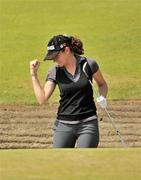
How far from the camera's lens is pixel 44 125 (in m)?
12.7

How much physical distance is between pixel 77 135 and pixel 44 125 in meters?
6.70

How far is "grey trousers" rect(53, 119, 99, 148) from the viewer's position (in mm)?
5914

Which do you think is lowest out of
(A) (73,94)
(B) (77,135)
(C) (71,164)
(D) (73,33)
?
(D) (73,33)

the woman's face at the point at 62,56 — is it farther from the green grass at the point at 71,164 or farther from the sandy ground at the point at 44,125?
the sandy ground at the point at 44,125

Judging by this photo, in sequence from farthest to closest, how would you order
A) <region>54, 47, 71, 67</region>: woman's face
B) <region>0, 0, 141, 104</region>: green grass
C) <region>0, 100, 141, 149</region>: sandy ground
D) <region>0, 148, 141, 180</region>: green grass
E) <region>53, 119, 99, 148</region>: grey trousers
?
<region>0, 0, 141, 104</region>: green grass
<region>0, 100, 141, 149</region>: sandy ground
<region>54, 47, 71, 67</region>: woman's face
<region>53, 119, 99, 148</region>: grey trousers
<region>0, 148, 141, 180</region>: green grass

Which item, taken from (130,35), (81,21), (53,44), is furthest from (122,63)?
(53,44)

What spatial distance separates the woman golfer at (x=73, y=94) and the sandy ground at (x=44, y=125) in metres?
5.02

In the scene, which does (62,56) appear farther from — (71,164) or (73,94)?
(71,164)

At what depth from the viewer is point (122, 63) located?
18.2 metres

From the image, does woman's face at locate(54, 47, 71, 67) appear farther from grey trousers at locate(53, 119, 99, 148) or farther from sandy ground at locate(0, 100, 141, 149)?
sandy ground at locate(0, 100, 141, 149)

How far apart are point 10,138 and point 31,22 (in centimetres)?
1086

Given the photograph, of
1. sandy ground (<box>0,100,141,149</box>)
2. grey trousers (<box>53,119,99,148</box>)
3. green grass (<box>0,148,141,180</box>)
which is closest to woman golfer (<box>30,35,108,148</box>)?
grey trousers (<box>53,119,99,148</box>)

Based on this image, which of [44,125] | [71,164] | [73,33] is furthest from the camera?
[73,33]

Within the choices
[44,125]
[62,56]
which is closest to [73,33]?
[44,125]
